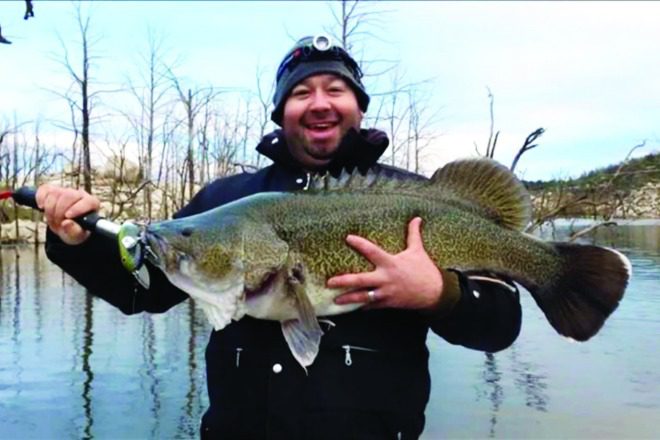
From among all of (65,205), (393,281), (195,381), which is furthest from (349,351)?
(195,381)

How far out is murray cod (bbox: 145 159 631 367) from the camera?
8.34 ft

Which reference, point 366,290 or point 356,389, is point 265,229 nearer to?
point 366,290

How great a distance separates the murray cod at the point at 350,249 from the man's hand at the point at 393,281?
0.05m

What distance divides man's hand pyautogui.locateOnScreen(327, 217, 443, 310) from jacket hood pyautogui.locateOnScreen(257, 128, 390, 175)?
1.99 feet

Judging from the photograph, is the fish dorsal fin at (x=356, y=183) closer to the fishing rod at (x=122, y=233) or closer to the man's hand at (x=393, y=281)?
the man's hand at (x=393, y=281)

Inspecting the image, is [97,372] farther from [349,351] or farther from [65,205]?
[349,351]

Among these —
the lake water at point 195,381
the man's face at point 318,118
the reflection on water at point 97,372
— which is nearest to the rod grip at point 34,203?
the man's face at point 318,118

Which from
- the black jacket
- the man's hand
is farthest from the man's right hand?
the man's hand

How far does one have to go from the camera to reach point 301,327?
253cm

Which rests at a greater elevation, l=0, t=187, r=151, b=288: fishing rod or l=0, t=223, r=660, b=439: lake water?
l=0, t=187, r=151, b=288: fishing rod

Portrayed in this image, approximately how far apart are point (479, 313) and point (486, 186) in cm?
48

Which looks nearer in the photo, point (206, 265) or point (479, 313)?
point (206, 265)

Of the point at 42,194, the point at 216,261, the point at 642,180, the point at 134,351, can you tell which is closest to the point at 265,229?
the point at 216,261

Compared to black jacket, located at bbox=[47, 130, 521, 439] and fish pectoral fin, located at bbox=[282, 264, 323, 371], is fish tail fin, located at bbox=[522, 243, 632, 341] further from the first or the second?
fish pectoral fin, located at bbox=[282, 264, 323, 371]
